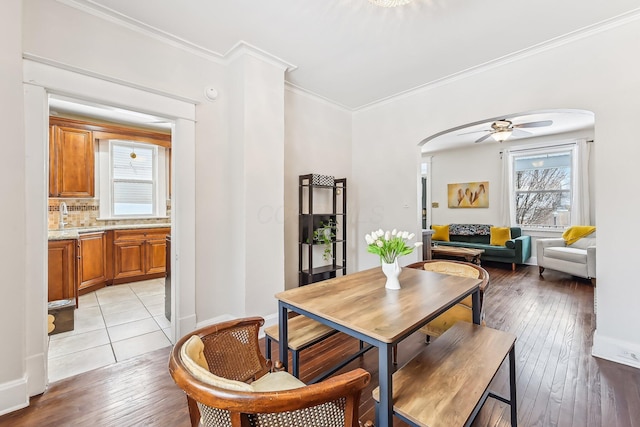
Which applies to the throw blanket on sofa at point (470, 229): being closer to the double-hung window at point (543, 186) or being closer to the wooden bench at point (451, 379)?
the double-hung window at point (543, 186)

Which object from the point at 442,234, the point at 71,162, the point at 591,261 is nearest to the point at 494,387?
the point at 591,261

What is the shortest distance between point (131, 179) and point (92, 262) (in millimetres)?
1589

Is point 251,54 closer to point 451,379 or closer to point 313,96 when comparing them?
point 313,96

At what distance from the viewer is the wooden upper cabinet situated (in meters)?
3.97

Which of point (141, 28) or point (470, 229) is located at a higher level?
point (141, 28)

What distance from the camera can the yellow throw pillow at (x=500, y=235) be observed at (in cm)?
589

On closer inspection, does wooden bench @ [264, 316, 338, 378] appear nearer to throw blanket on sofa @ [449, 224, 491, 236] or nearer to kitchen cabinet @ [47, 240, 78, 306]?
kitchen cabinet @ [47, 240, 78, 306]

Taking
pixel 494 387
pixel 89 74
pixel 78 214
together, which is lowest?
pixel 494 387

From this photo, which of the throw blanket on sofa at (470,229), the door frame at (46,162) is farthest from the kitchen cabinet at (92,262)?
the throw blanket on sofa at (470,229)

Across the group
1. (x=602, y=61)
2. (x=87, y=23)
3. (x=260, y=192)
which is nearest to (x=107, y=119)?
(x=87, y=23)

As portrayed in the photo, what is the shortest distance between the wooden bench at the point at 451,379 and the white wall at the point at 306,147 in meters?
2.29

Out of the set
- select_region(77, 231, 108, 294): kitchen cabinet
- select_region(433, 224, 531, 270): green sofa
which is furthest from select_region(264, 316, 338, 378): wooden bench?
select_region(433, 224, 531, 270): green sofa

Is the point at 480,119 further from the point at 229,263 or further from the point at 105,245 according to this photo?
the point at 105,245

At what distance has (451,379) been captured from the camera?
1.31 m
